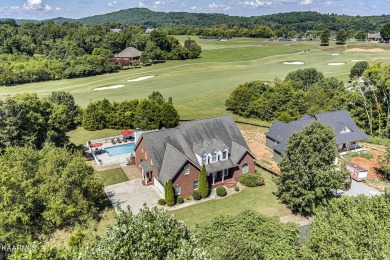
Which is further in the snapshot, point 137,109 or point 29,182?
point 137,109

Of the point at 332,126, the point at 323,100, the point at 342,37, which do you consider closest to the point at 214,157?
the point at 332,126

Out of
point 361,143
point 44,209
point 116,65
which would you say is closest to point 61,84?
point 116,65

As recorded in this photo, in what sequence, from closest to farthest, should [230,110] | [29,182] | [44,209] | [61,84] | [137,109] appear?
[29,182] → [44,209] → [137,109] → [230,110] → [61,84]

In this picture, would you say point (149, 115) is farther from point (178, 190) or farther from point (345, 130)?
point (345, 130)

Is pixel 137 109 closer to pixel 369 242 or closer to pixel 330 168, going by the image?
pixel 330 168

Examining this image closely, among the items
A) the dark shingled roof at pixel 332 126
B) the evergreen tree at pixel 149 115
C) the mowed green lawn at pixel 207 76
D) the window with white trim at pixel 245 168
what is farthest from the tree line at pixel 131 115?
the window with white trim at pixel 245 168

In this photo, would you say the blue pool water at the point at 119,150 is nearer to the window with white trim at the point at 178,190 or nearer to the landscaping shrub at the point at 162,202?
the window with white trim at the point at 178,190

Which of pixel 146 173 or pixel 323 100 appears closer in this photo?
pixel 146 173

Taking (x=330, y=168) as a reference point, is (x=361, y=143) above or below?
below
